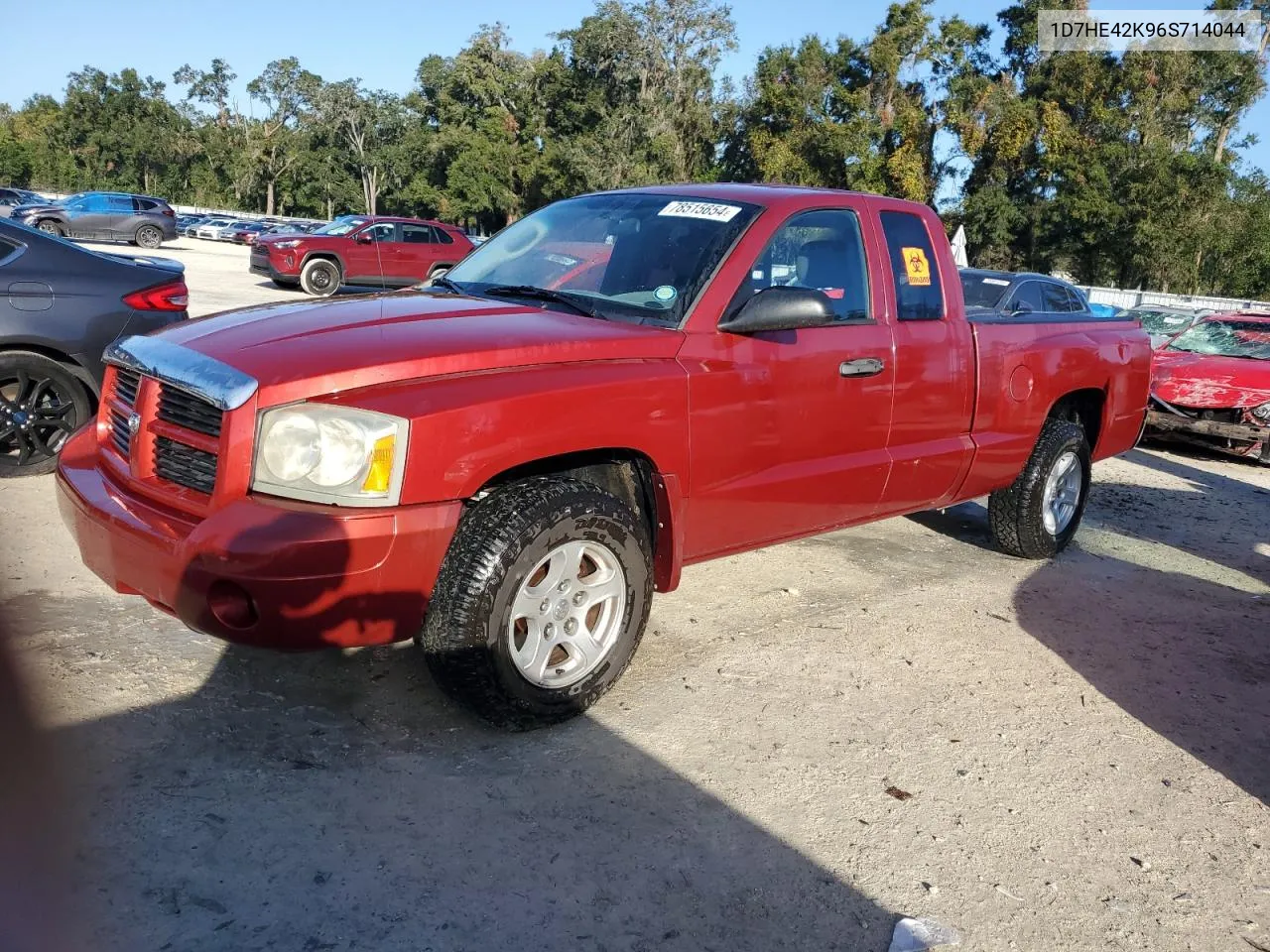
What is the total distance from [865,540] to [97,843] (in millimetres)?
4436

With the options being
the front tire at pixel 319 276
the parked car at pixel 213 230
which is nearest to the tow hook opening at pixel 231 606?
the front tire at pixel 319 276

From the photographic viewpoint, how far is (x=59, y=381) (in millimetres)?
5648

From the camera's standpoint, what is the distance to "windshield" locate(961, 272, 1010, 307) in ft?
33.9

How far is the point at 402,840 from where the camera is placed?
9.26ft

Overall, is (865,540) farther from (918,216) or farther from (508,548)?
(508,548)

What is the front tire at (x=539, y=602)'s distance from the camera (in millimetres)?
3129

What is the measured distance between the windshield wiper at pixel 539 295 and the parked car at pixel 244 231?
4269cm

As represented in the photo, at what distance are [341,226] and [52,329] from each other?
60.3 ft

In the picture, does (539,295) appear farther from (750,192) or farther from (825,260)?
(825,260)

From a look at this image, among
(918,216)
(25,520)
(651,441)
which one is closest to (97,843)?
(651,441)

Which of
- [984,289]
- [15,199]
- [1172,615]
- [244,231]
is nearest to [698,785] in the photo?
[1172,615]

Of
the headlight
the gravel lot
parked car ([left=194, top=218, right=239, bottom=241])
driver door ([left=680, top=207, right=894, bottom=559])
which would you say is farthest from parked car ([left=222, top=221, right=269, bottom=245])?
the headlight

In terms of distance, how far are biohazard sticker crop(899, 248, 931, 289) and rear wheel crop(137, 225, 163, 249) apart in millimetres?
34834

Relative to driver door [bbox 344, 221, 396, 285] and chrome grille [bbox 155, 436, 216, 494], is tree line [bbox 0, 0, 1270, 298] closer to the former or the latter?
driver door [bbox 344, 221, 396, 285]
